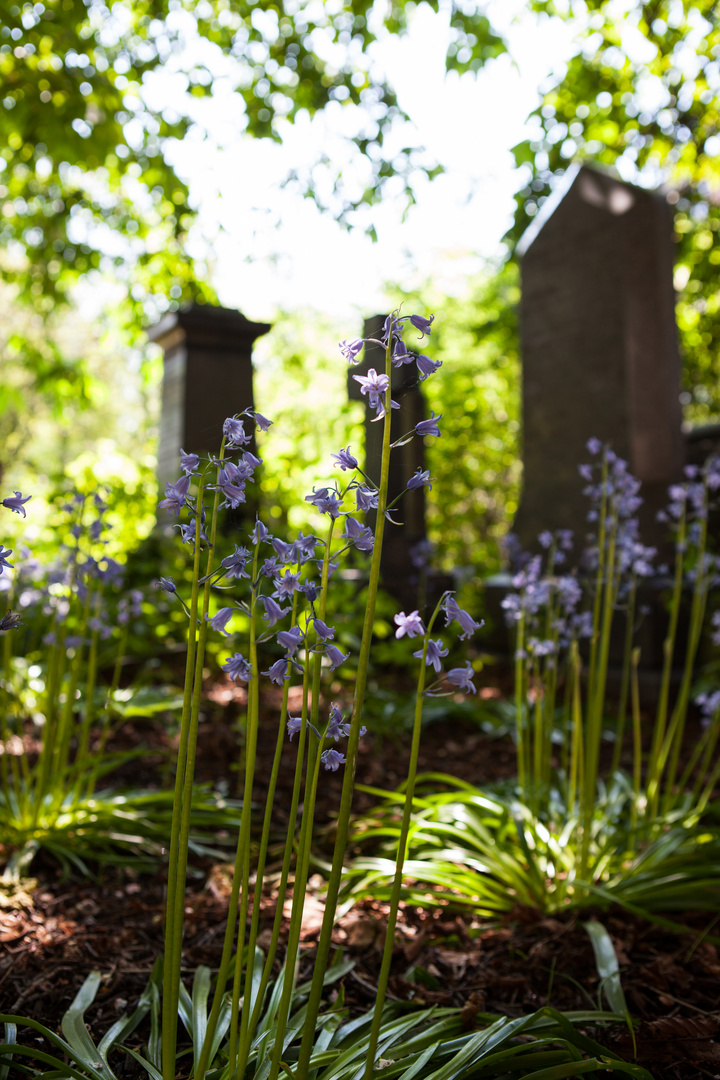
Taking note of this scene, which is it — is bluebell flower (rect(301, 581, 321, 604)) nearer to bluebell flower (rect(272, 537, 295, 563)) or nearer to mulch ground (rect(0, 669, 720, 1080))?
bluebell flower (rect(272, 537, 295, 563))

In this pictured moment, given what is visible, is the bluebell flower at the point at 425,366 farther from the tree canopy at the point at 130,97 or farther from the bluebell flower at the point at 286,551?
the tree canopy at the point at 130,97

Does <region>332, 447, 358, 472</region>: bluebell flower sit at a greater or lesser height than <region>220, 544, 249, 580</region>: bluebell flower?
greater

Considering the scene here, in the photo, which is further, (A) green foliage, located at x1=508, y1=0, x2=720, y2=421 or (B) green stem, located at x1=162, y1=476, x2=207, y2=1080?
(A) green foliage, located at x1=508, y1=0, x2=720, y2=421

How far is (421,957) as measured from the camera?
1842mm

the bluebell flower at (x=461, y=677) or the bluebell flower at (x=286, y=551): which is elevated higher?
the bluebell flower at (x=286, y=551)

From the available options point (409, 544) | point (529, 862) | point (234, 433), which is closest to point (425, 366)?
point (234, 433)

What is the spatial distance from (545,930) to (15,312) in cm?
2583

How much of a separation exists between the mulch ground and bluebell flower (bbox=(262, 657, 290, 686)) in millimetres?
Answer: 779

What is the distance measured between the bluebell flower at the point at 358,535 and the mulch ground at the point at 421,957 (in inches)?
37.9

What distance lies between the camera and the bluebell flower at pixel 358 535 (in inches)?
40.3

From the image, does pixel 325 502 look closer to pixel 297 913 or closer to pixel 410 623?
pixel 410 623

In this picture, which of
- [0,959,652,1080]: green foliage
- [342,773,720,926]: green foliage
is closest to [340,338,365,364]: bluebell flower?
[0,959,652,1080]: green foliage

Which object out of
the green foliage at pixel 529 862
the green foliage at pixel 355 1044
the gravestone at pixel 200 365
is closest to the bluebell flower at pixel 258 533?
the green foliage at pixel 355 1044

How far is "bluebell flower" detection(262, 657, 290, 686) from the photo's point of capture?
3.31 feet
